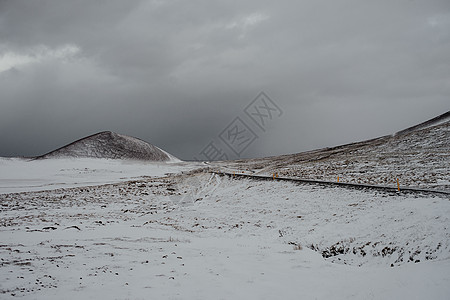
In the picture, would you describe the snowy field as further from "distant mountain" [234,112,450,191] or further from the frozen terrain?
"distant mountain" [234,112,450,191]

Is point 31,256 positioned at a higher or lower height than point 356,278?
higher

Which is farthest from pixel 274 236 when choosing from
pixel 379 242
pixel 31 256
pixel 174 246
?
pixel 31 256

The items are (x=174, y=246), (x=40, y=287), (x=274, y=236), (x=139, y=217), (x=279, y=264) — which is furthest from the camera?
(x=139, y=217)

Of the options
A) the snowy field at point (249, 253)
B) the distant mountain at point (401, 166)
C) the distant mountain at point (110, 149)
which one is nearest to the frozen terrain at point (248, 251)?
the snowy field at point (249, 253)

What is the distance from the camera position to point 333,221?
1858 cm

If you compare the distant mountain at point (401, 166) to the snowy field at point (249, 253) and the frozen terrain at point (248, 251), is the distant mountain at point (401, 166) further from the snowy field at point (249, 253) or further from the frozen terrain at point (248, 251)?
the snowy field at point (249, 253)

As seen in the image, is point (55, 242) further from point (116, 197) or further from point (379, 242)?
point (116, 197)

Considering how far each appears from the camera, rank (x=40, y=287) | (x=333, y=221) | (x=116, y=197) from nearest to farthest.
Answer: (x=40, y=287), (x=333, y=221), (x=116, y=197)

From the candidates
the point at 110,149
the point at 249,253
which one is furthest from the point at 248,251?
the point at 110,149

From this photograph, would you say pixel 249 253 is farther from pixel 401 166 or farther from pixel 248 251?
pixel 401 166

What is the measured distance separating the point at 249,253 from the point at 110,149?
142495 millimetres

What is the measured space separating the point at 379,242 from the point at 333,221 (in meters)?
5.01

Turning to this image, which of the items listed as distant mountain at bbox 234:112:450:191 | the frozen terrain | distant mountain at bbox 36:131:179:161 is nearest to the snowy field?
the frozen terrain

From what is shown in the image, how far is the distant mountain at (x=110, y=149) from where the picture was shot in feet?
422
